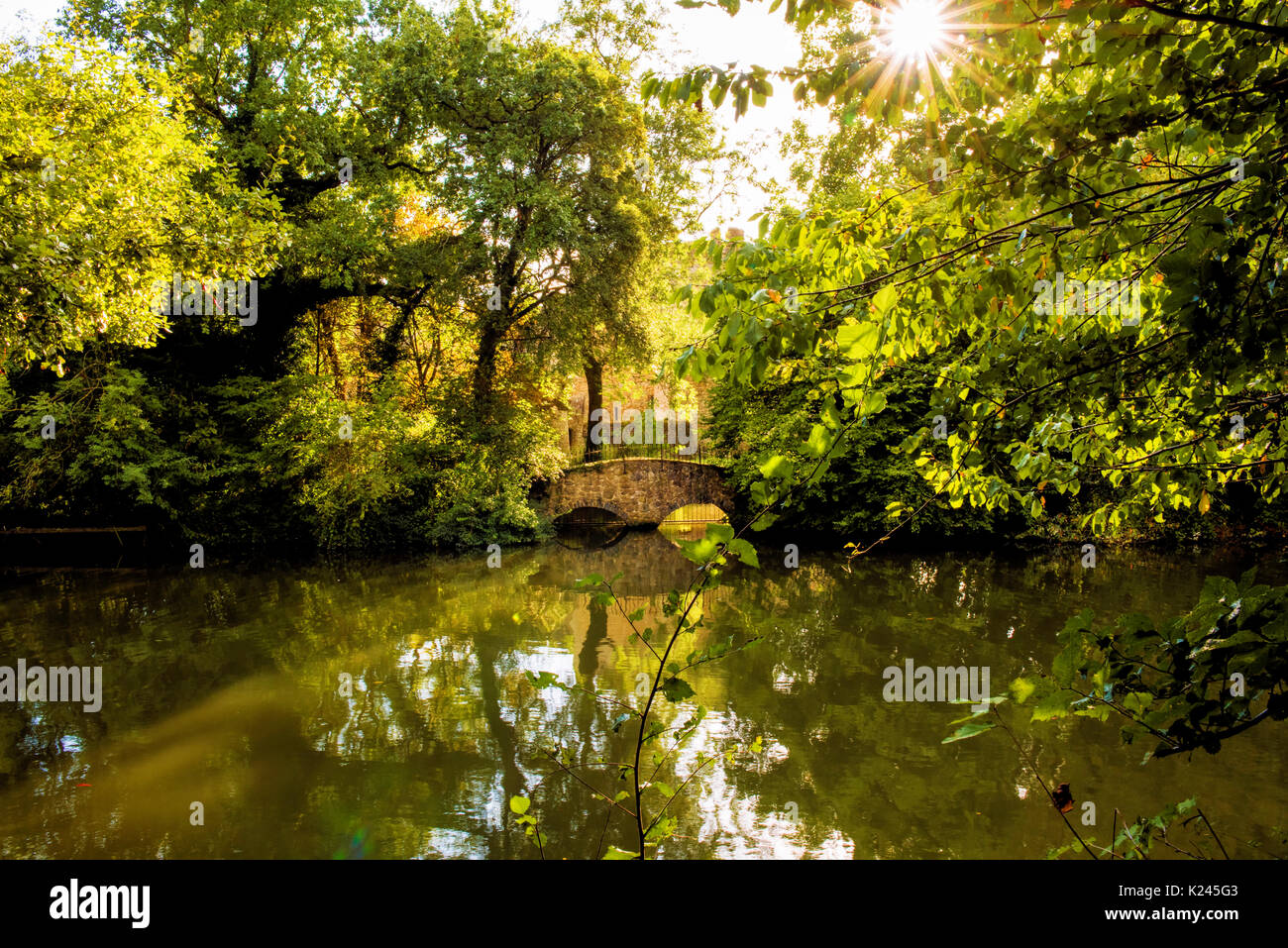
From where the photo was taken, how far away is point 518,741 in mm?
6098

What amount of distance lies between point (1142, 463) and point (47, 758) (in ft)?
25.1

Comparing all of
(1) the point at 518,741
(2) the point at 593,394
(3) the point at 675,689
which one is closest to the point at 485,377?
(2) the point at 593,394

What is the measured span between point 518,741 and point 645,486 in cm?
1477

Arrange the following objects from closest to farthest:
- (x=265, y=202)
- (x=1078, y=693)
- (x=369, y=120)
Answer: (x=1078, y=693) → (x=265, y=202) → (x=369, y=120)

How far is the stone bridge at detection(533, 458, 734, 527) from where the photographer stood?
20250 mm

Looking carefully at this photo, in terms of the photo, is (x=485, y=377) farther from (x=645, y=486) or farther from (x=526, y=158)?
(x=645, y=486)

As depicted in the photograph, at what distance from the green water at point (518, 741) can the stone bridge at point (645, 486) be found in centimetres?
902

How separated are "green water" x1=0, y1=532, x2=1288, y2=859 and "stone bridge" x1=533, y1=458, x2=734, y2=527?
9017 mm

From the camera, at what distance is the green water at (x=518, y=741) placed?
4586 mm

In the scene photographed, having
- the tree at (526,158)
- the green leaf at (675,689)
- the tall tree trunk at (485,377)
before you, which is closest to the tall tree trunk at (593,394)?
the tall tree trunk at (485,377)
